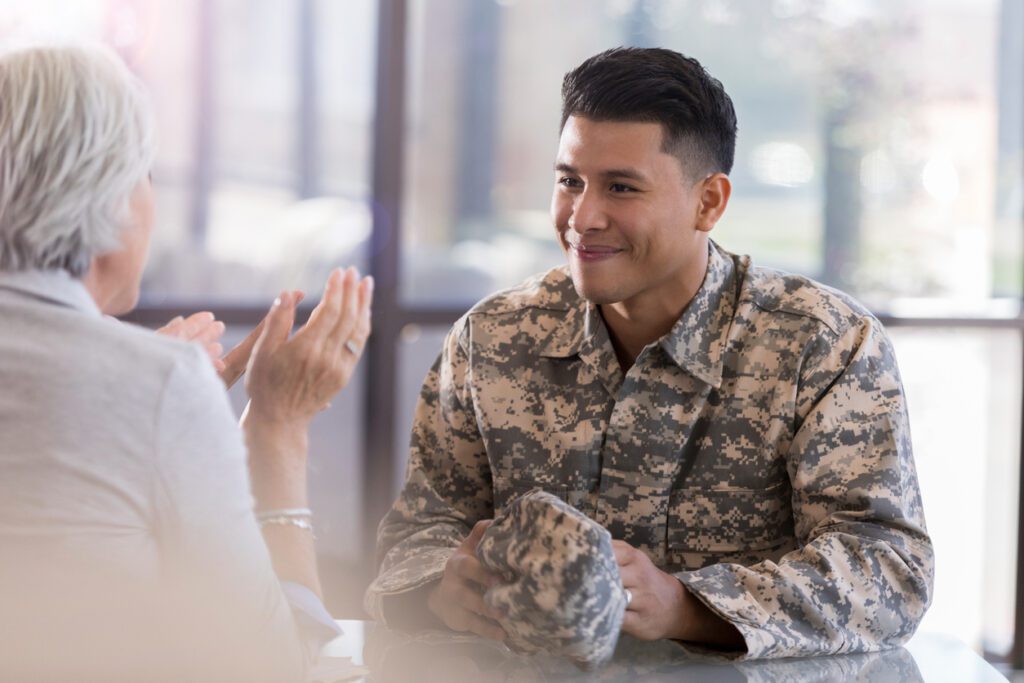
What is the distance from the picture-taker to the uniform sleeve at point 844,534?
4.97ft

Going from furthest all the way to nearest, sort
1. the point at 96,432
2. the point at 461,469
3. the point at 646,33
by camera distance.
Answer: the point at 646,33 → the point at 461,469 → the point at 96,432

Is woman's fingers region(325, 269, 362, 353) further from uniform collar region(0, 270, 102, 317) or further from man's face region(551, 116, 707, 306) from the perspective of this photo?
man's face region(551, 116, 707, 306)

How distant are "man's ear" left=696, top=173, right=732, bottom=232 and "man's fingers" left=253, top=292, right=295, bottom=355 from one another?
0.72m

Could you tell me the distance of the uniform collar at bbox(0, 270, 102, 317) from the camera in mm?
1143

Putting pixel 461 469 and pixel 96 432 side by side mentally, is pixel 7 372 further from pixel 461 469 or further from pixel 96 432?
pixel 461 469

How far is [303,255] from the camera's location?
322 centimetres

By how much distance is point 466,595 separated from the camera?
151 centimetres

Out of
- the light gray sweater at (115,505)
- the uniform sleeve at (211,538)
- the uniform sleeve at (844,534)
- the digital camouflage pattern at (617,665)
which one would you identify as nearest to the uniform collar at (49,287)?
the light gray sweater at (115,505)

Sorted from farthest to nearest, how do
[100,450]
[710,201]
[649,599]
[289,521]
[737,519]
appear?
[710,201], [737,519], [649,599], [289,521], [100,450]

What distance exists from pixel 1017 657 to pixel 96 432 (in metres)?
3.00

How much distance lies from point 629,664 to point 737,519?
16.2 inches

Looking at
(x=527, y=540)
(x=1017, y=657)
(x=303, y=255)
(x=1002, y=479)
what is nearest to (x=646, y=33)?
(x=303, y=255)

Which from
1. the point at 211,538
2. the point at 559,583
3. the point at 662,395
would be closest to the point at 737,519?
the point at 662,395

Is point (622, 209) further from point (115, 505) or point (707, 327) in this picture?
point (115, 505)
